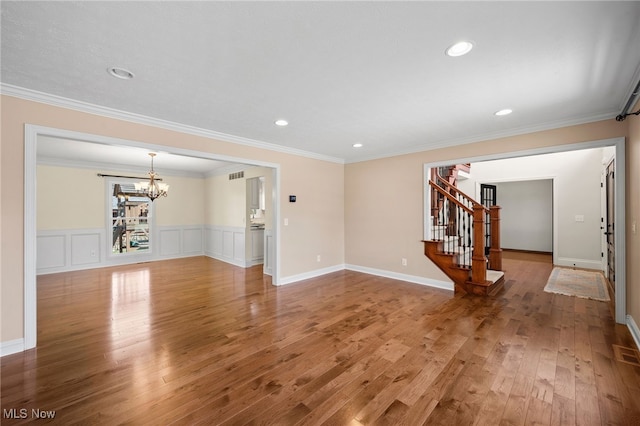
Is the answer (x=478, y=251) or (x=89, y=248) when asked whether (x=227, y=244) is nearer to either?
(x=89, y=248)

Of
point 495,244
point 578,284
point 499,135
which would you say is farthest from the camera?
point 495,244

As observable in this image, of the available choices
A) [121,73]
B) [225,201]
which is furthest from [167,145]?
[225,201]

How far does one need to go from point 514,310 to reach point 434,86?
3.24 m

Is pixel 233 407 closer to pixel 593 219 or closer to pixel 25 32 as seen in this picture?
pixel 25 32

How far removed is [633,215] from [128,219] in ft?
31.8

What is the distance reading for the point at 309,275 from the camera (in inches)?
216

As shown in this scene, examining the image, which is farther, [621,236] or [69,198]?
[69,198]

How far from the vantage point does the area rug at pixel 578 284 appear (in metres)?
4.37

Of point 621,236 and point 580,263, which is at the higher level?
point 621,236

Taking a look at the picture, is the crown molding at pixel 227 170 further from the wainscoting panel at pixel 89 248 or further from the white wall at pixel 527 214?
the white wall at pixel 527 214

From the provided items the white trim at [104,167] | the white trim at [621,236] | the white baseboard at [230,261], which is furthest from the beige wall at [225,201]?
the white trim at [621,236]

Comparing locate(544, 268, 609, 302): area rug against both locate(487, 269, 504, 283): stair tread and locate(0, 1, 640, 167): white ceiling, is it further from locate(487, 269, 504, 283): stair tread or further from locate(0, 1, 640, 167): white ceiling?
locate(0, 1, 640, 167): white ceiling

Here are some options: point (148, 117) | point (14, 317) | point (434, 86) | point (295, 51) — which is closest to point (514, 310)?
point (434, 86)

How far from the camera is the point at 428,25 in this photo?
1.74 metres
